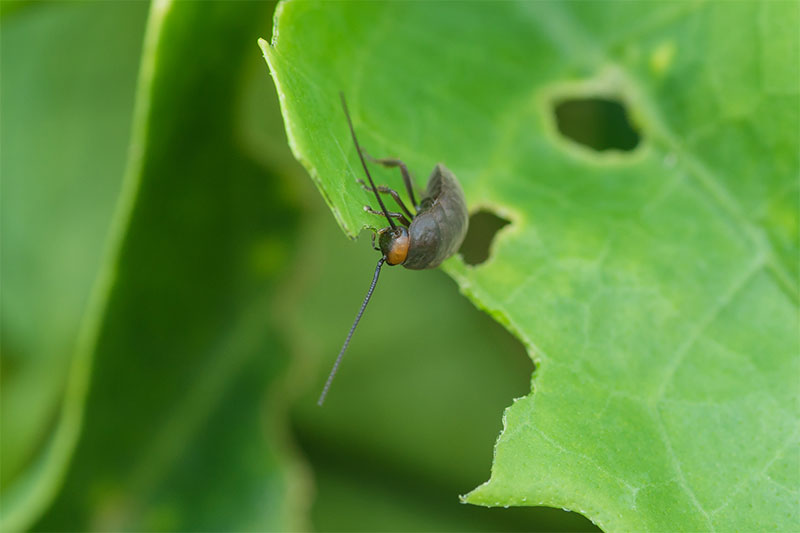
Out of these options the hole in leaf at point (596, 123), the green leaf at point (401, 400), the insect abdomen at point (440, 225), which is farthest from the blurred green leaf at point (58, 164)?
the hole in leaf at point (596, 123)

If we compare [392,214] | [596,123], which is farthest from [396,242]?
[596,123]

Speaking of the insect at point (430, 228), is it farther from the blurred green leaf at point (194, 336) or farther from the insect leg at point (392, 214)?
the blurred green leaf at point (194, 336)

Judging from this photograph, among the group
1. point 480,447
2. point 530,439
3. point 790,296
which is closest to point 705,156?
point 790,296

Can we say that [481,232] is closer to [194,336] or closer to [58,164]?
[194,336]

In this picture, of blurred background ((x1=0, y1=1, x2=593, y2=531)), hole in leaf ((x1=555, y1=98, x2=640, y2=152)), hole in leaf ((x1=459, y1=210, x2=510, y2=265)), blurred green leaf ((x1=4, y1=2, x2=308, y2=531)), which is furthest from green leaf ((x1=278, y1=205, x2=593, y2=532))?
hole in leaf ((x1=555, y1=98, x2=640, y2=152))

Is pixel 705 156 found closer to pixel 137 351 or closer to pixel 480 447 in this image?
pixel 480 447

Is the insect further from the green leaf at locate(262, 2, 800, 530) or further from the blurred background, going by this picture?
the blurred background
